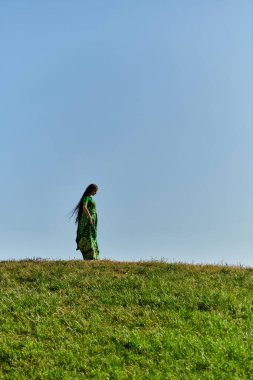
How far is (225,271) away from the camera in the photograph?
55.7ft

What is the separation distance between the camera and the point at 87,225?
66.5 ft

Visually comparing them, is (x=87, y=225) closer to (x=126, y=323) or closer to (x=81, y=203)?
(x=81, y=203)

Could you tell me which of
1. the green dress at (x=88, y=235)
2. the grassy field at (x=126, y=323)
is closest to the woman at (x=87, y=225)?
the green dress at (x=88, y=235)

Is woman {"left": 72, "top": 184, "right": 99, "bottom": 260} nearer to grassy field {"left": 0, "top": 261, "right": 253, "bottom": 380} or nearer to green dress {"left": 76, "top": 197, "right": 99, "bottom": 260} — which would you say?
green dress {"left": 76, "top": 197, "right": 99, "bottom": 260}

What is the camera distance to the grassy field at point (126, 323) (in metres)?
9.63

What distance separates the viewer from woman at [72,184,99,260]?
65.9 ft

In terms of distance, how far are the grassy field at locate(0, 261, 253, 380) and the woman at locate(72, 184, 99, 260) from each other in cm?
306

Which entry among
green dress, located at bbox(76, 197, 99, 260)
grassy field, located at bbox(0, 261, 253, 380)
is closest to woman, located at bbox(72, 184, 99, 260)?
green dress, located at bbox(76, 197, 99, 260)

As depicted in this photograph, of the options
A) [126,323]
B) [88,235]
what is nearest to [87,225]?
[88,235]

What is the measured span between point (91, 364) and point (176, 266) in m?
7.87

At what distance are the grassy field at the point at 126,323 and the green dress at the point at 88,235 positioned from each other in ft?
9.97

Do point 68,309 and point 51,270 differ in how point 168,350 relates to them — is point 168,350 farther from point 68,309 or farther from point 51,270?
point 51,270

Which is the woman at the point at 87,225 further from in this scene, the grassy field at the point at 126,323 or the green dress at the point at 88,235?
the grassy field at the point at 126,323

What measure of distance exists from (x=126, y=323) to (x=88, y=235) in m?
8.57
